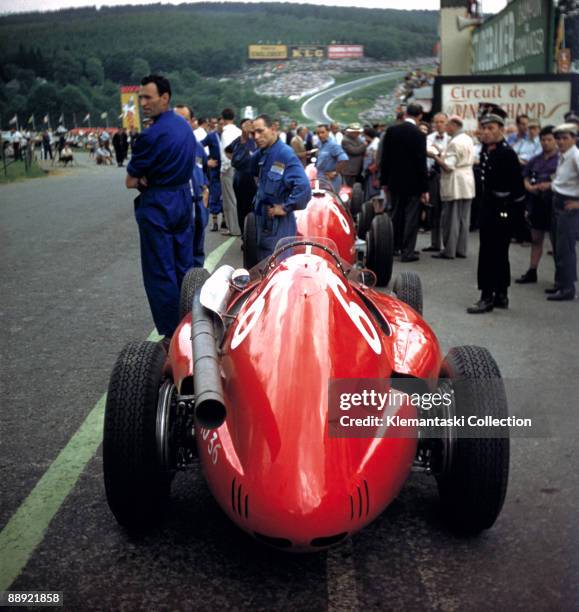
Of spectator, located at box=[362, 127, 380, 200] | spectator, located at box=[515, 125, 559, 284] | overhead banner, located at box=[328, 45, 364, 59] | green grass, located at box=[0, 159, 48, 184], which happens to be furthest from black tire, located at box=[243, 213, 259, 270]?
overhead banner, located at box=[328, 45, 364, 59]

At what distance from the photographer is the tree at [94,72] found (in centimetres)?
9019

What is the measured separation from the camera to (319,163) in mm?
12719

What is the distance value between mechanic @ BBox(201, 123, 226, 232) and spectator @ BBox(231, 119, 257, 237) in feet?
4.98

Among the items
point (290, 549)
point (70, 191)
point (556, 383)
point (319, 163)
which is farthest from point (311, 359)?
point (70, 191)

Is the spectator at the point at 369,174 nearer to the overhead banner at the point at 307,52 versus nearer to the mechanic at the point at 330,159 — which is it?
the mechanic at the point at 330,159

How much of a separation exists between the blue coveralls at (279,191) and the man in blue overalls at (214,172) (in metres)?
5.72

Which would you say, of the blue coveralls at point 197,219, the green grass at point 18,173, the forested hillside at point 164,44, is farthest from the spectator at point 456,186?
the forested hillside at point 164,44

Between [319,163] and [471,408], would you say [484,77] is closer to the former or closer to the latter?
[319,163]

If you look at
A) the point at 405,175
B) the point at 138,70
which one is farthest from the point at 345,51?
the point at 405,175

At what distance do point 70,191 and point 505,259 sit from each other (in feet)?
59.2

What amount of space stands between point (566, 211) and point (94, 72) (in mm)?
91158

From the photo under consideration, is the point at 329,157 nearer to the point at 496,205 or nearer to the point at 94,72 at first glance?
the point at 496,205

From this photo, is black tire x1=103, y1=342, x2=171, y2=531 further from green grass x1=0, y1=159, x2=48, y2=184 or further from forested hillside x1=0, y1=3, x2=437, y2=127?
forested hillside x1=0, y1=3, x2=437, y2=127

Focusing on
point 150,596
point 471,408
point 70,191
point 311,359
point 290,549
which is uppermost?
point 311,359
